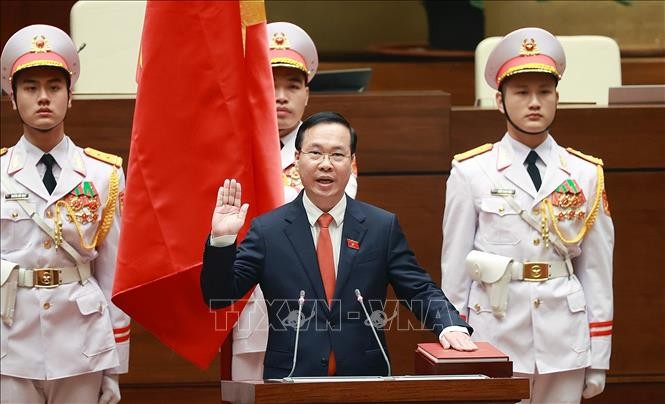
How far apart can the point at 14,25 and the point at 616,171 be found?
3.70m

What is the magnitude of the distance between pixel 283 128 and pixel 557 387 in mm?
1138

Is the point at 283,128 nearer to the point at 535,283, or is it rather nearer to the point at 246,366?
the point at 246,366

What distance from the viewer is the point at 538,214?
3592 mm

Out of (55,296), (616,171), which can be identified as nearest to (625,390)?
(616,171)

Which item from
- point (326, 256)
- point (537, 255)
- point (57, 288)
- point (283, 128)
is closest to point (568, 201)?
point (537, 255)

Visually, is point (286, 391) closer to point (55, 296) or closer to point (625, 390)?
point (55, 296)

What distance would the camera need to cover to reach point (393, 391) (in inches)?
94.3

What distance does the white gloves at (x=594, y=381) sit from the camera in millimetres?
3561

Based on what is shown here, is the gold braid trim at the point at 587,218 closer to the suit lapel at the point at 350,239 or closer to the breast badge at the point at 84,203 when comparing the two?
the suit lapel at the point at 350,239

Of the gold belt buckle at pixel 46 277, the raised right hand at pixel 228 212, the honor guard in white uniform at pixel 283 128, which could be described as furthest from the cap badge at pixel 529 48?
the gold belt buckle at pixel 46 277

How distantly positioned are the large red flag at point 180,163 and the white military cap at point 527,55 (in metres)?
0.98

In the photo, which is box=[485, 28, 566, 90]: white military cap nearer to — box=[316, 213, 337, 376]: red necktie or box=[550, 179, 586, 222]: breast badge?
box=[550, 179, 586, 222]: breast badge

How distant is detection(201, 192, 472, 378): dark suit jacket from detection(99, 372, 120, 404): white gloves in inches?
28.2

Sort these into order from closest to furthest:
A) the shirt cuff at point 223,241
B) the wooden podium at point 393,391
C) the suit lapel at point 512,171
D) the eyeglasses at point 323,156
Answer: the wooden podium at point 393,391 → the shirt cuff at point 223,241 → the eyeglasses at point 323,156 → the suit lapel at point 512,171
